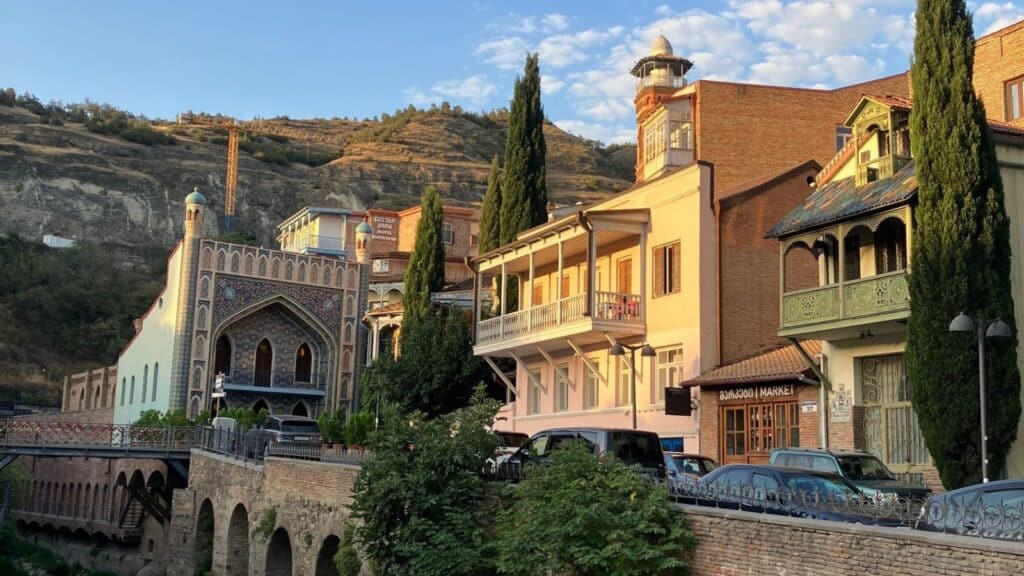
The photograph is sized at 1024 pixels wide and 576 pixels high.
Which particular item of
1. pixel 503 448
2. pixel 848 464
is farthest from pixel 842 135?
pixel 848 464

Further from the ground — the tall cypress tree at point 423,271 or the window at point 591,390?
the tall cypress tree at point 423,271

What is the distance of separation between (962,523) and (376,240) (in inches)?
2400

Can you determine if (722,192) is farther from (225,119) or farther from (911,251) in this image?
(225,119)

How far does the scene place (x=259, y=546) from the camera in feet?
95.0

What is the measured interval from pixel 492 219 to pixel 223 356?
57.3 feet

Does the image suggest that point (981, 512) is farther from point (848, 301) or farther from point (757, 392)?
point (757, 392)

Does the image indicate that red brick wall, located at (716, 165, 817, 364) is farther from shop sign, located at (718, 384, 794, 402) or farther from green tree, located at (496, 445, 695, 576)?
green tree, located at (496, 445, 695, 576)

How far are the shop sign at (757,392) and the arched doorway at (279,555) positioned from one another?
11431 millimetres

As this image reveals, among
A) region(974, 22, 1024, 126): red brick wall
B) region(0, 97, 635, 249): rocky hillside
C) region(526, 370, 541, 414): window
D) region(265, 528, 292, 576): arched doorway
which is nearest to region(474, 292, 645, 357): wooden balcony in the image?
region(526, 370, 541, 414): window

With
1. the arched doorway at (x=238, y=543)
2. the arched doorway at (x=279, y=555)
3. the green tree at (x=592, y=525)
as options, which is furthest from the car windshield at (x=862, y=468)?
the arched doorway at (x=238, y=543)

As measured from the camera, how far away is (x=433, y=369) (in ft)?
124

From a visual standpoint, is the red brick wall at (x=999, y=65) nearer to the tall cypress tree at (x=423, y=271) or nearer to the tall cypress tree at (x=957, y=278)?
the tall cypress tree at (x=957, y=278)

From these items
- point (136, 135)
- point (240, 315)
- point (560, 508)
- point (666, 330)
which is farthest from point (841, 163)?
point (136, 135)

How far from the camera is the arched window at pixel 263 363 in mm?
51000
